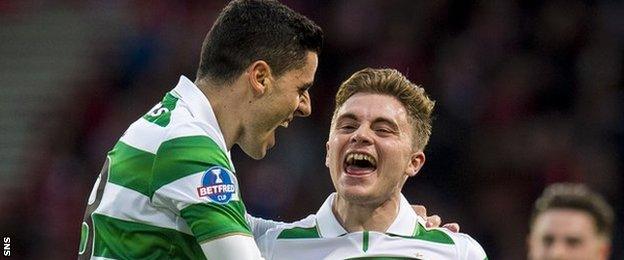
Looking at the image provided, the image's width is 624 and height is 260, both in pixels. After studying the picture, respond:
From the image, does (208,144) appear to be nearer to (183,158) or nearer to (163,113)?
(183,158)

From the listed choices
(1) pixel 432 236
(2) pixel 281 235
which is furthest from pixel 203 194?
(1) pixel 432 236

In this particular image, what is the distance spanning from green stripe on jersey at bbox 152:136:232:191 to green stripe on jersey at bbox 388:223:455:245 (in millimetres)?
1230

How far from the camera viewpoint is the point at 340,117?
467 centimetres

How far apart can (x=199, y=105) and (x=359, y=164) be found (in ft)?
3.51

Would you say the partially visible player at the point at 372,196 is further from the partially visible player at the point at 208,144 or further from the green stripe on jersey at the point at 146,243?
the green stripe on jersey at the point at 146,243

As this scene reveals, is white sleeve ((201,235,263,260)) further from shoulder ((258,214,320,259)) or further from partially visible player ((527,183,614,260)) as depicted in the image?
partially visible player ((527,183,614,260))

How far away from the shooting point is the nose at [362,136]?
15.1 feet

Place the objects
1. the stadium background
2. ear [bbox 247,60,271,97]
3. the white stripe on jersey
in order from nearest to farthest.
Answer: the white stripe on jersey, ear [bbox 247,60,271,97], the stadium background

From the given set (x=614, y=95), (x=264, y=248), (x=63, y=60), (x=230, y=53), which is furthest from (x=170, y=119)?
(x=63, y=60)

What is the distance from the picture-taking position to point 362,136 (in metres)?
4.62

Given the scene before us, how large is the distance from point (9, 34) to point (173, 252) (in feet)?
24.4

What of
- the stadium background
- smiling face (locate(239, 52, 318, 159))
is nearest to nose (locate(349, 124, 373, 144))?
smiling face (locate(239, 52, 318, 159))

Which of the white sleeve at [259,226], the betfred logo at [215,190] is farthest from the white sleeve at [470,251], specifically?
the betfred logo at [215,190]

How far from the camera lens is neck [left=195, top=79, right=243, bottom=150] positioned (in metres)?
3.77
